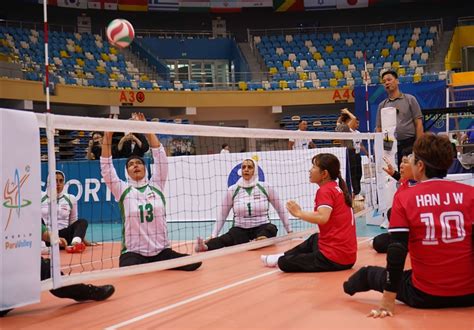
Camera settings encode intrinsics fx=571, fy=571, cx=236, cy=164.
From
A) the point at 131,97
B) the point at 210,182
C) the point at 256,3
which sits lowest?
the point at 210,182

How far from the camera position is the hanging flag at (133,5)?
27.1m

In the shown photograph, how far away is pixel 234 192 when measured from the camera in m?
6.81

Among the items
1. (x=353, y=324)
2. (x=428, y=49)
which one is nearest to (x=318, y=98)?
(x=428, y=49)

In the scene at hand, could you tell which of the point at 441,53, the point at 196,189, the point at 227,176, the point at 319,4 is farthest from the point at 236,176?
the point at 319,4

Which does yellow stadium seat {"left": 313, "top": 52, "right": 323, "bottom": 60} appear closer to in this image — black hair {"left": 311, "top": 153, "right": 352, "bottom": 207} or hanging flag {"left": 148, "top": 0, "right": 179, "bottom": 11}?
hanging flag {"left": 148, "top": 0, "right": 179, "bottom": 11}

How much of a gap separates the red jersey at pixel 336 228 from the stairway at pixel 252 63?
2077 centimetres

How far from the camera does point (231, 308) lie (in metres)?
3.74

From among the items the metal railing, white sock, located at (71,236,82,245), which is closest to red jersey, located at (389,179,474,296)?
white sock, located at (71,236,82,245)

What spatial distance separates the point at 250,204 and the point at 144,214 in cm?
187

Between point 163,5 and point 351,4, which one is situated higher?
point 163,5

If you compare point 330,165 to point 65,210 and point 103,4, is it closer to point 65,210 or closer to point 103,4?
point 65,210

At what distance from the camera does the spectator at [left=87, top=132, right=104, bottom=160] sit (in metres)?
9.97

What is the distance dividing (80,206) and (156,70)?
1555 cm

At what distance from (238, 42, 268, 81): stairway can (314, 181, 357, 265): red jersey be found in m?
20.8
